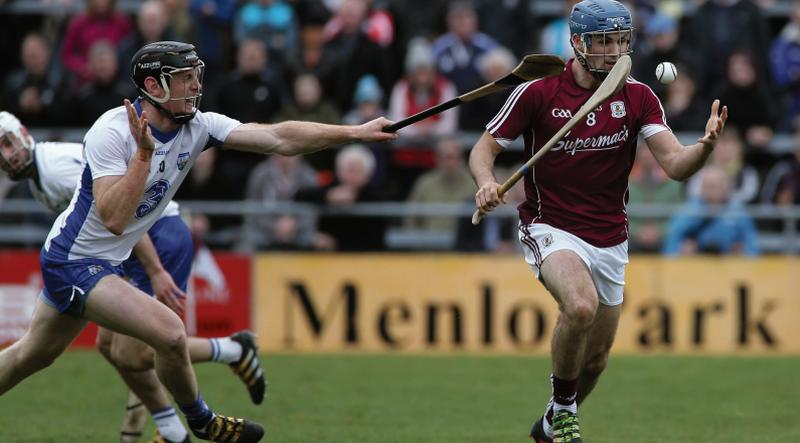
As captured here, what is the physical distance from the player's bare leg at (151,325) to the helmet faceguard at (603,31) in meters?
2.75

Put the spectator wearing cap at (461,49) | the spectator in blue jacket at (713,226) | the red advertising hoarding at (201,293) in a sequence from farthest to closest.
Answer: the spectator wearing cap at (461,49) → the spectator in blue jacket at (713,226) → the red advertising hoarding at (201,293)

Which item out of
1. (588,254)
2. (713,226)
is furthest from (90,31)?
(588,254)

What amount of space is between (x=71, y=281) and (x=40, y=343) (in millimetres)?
447

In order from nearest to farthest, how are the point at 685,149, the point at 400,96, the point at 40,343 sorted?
1. the point at 40,343
2. the point at 685,149
3. the point at 400,96

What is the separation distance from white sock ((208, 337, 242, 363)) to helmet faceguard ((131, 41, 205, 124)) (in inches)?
92.1

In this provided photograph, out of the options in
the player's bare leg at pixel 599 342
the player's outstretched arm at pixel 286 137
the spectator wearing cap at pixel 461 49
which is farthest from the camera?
the spectator wearing cap at pixel 461 49

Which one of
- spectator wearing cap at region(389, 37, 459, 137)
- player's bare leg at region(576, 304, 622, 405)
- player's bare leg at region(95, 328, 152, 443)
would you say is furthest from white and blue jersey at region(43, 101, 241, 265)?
spectator wearing cap at region(389, 37, 459, 137)

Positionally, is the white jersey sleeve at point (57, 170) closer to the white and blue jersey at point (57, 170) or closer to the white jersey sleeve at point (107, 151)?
the white and blue jersey at point (57, 170)

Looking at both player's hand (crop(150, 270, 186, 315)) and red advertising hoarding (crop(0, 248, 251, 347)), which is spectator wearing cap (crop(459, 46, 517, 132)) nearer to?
red advertising hoarding (crop(0, 248, 251, 347))

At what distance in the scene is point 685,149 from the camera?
7.97 metres

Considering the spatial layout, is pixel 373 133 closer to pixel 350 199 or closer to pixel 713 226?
pixel 350 199

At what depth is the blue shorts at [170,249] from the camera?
905 centimetres

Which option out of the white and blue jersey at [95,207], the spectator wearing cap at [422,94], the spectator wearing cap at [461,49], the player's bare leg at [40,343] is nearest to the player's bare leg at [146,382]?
the player's bare leg at [40,343]

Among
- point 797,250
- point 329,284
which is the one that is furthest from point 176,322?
point 797,250
